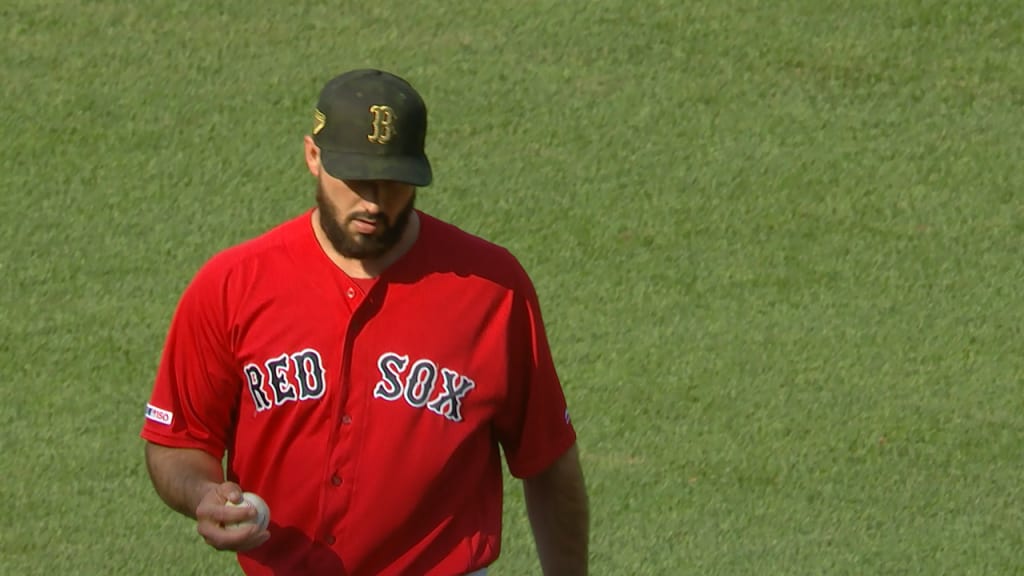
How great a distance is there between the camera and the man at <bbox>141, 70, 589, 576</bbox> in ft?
12.6

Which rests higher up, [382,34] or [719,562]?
[382,34]

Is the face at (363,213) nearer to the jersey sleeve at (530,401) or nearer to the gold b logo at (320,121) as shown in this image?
the gold b logo at (320,121)

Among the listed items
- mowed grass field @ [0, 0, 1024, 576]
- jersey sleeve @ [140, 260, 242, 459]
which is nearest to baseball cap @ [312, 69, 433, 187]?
jersey sleeve @ [140, 260, 242, 459]

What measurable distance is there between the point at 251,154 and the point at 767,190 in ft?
7.04

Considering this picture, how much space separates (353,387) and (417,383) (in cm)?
13

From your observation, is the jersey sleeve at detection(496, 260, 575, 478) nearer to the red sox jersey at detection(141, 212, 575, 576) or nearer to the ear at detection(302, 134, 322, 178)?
the red sox jersey at detection(141, 212, 575, 576)

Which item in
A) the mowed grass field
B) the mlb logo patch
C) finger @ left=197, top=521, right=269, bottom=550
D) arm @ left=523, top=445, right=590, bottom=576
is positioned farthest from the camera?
the mowed grass field

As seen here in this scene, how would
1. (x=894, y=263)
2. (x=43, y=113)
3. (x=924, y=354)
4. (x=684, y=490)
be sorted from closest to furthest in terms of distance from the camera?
(x=684, y=490) → (x=924, y=354) → (x=894, y=263) → (x=43, y=113)

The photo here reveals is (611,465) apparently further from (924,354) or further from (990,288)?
(990,288)

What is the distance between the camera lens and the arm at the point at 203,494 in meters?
3.55

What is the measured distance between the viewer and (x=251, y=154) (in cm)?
825

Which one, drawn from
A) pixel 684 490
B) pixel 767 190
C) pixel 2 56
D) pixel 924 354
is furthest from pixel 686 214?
pixel 2 56

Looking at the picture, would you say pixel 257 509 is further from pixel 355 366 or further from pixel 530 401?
pixel 530 401

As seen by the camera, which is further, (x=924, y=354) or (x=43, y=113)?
(x=43, y=113)
